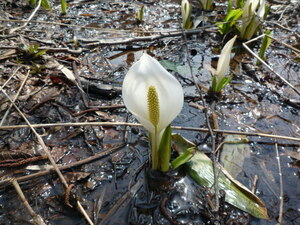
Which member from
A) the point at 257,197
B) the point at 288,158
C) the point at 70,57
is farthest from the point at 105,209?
the point at 70,57

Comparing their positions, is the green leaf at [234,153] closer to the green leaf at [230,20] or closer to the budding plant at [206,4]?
the green leaf at [230,20]

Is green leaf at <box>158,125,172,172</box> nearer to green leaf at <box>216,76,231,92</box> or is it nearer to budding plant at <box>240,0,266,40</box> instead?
green leaf at <box>216,76,231,92</box>

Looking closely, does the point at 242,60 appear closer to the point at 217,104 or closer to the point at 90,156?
the point at 217,104

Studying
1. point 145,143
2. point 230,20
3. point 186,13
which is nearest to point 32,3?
point 186,13

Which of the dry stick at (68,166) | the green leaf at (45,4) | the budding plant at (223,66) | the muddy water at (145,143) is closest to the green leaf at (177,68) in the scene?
the muddy water at (145,143)

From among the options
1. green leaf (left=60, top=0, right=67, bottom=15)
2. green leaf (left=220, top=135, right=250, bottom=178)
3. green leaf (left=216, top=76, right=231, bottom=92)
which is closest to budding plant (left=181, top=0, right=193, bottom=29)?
green leaf (left=216, top=76, right=231, bottom=92)
